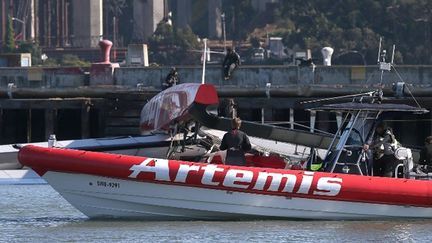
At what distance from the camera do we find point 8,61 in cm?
5378

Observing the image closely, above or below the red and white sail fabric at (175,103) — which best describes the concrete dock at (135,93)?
below

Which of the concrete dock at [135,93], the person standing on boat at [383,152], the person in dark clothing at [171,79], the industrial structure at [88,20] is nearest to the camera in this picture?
the person standing on boat at [383,152]

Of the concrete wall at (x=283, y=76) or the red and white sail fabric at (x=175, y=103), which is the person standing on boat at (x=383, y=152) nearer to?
the red and white sail fabric at (x=175, y=103)

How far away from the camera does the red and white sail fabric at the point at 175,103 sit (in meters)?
27.5

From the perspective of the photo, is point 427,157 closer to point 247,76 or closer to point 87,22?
point 247,76

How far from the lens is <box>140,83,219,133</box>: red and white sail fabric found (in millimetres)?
27484

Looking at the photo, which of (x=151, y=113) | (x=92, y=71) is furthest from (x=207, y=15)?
(x=151, y=113)

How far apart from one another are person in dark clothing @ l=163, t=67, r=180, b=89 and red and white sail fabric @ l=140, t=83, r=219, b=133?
6335mm

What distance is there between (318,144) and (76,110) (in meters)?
16.6

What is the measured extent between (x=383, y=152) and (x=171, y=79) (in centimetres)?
1651

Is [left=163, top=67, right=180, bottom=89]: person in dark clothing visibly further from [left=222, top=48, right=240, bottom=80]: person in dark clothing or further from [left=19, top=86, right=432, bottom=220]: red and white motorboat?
[left=19, top=86, right=432, bottom=220]: red and white motorboat

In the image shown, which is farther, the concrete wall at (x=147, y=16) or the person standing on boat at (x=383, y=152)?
the concrete wall at (x=147, y=16)

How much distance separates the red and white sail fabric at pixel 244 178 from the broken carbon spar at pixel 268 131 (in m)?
3.31

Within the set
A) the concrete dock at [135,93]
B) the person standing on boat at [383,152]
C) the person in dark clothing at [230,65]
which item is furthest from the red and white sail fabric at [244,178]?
the person in dark clothing at [230,65]
